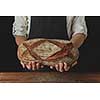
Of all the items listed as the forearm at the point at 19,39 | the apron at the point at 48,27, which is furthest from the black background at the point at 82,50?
the apron at the point at 48,27

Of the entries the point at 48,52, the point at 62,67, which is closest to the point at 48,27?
the point at 48,52

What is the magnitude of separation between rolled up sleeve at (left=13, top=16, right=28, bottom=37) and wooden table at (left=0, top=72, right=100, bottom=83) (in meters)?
0.25

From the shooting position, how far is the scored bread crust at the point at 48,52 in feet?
4.95

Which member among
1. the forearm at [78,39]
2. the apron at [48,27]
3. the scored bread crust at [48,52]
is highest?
the apron at [48,27]

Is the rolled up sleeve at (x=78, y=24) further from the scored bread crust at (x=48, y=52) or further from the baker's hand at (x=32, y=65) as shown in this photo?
the baker's hand at (x=32, y=65)

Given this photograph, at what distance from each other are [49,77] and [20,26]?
37 cm

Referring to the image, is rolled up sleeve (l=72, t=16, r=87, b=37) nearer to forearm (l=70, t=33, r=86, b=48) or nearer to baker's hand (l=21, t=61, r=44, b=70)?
forearm (l=70, t=33, r=86, b=48)

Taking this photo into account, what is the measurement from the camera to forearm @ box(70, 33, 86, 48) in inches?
60.1

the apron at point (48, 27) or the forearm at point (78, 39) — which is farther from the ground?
the apron at point (48, 27)

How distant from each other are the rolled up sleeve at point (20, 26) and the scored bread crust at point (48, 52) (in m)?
0.07

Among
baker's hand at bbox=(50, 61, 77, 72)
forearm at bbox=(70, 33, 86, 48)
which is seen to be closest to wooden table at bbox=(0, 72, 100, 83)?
baker's hand at bbox=(50, 61, 77, 72)
